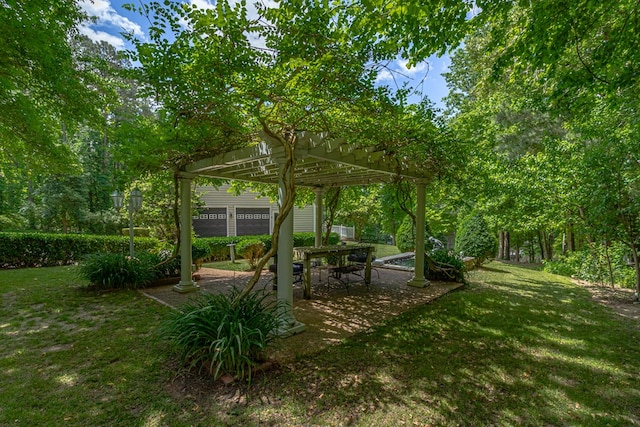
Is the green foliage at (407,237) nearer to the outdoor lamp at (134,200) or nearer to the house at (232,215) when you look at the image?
the house at (232,215)

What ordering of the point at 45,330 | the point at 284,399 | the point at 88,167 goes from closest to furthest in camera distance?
the point at 284,399
the point at 45,330
the point at 88,167

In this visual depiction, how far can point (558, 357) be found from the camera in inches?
139

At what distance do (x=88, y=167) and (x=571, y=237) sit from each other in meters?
22.1

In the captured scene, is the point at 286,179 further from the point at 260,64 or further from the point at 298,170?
the point at 298,170

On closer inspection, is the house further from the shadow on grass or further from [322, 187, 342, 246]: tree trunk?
the shadow on grass

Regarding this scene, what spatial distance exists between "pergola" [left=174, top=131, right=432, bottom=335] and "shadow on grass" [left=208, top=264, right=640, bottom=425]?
3.88 ft

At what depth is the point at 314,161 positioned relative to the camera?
4984mm

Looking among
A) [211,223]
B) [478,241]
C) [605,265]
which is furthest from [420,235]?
[211,223]

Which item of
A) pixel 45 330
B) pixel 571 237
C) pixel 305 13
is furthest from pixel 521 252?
pixel 45 330

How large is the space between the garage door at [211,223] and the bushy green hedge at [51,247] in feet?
12.1

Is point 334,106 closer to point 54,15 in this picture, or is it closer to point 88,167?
point 54,15

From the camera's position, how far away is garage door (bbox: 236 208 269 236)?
14703 millimetres

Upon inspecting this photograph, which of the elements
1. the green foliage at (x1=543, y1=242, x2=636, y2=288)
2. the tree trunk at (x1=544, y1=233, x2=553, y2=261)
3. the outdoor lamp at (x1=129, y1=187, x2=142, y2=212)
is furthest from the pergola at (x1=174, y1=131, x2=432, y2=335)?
the tree trunk at (x1=544, y1=233, x2=553, y2=261)

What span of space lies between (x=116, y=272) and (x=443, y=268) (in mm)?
7520
